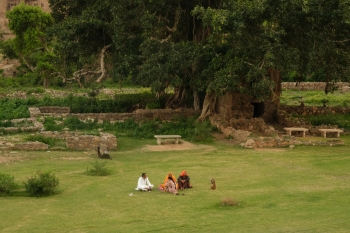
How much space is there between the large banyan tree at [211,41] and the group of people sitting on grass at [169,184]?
30.4 feet

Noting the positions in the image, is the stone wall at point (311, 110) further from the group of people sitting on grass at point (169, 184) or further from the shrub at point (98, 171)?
the group of people sitting on grass at point (169, 184)

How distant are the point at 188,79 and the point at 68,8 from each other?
8.49 meters

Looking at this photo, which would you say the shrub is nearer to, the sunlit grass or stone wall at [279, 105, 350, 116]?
stone wall at [279, 105, 350, 116]

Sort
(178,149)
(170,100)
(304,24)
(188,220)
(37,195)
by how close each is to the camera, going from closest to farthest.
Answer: (188,220) < (37,195) < (178,149) < (304,24) < (170,100)

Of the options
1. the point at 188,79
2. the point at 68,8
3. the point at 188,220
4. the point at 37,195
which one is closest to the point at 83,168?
the point at 37,195

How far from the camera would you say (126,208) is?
589 inches

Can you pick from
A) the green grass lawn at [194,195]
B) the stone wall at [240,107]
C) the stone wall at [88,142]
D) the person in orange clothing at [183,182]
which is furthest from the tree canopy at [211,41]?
the person in orange clothing at [183,182]

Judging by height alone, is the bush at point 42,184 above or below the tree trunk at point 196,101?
below

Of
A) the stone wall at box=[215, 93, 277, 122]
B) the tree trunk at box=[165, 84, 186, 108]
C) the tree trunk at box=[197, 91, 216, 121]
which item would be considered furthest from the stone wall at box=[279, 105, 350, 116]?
the tree trunk at box=[197, 91, 216, 121]

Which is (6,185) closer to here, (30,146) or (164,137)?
(30,146)

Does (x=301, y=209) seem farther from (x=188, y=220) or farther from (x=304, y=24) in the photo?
(x=304, y=24)

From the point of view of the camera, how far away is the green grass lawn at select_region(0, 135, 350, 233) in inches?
526

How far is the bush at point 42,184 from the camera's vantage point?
16203 mm

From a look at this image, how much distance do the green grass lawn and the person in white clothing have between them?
194mm
